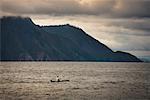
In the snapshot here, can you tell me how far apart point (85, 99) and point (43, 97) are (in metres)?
9.33

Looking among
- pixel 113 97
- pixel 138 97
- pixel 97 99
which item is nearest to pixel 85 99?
pixel 97 99

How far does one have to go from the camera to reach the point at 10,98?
71.8 metres

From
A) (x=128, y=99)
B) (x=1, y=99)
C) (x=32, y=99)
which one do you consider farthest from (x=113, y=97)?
(x=1, y=99)

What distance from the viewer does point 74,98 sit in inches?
2830

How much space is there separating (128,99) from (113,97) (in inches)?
172

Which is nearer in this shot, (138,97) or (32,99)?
(32,99)

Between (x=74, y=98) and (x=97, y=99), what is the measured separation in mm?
4618

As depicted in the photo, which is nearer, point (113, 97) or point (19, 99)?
point (19, 99)

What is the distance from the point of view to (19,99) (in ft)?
230

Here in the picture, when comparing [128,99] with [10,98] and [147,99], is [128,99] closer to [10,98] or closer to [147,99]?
[147,99]

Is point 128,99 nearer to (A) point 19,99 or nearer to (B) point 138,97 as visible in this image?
(B) point 138,97

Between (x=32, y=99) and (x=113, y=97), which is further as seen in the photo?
(x=113, y=97)

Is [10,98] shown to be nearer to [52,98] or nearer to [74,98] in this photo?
[52,98]

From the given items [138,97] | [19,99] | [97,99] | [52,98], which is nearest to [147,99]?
[138,97]
